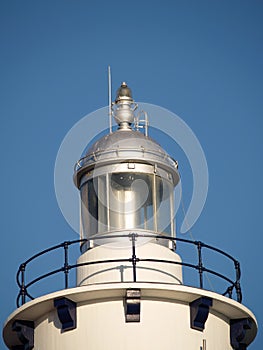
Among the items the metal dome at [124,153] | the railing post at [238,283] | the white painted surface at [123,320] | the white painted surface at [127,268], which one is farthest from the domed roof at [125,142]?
the white painted surface at [123,320]

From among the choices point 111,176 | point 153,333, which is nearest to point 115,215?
point 111,176

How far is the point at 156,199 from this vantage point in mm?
31703

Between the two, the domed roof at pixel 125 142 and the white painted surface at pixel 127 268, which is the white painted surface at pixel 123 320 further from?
the domed roof at pixel 125 142

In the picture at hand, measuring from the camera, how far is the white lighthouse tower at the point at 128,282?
97.9ft

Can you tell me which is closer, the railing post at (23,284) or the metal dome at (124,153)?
the railing post at (23,284)

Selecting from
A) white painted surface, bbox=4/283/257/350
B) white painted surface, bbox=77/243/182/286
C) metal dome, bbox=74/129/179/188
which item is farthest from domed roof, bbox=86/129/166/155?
white painted surface, bbox=4/283/257/350

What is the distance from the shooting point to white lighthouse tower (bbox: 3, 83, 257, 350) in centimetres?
2983

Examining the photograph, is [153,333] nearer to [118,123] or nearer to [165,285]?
[165,285]

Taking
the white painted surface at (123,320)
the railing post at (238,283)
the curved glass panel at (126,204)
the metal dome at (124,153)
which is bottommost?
the white painted surface at (123,320)

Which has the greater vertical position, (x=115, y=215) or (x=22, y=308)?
(x=115, y=215)

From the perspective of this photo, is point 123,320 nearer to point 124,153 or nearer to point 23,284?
point 23,284

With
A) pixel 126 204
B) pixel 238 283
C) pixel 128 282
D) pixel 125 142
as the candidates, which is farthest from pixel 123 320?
pixel 125 142

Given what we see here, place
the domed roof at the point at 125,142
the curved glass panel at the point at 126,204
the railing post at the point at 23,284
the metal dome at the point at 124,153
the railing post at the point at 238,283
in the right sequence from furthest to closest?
1. the domed roof at the point at 125,142
2. the metal dome at the point at 124,153
3. the curved glass panel at the point at 126,204
4. the railing post at the point at 238,283
5. the railing post at the point at 23,284

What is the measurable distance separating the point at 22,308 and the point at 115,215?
2.77 meters
